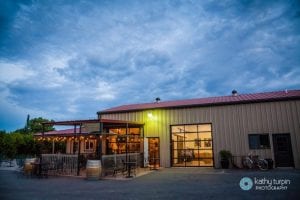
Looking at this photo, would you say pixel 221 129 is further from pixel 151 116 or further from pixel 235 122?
pixel 151 116

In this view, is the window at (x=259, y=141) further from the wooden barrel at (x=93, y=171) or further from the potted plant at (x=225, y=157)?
the wooden barrel at (x=93, y=171)

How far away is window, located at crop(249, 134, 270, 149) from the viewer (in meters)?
15.7

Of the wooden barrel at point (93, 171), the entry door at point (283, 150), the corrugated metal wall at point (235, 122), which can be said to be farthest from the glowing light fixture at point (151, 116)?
the entry door at point (283, 150)

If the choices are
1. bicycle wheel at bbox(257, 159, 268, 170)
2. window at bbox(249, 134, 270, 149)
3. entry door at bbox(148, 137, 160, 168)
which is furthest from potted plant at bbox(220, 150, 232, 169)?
entry door at bbox(148, 137, 160, 168)

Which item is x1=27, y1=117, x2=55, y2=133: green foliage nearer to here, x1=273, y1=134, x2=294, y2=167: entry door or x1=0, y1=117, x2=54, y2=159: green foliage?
x1=0, y1=117, x2=54, y2=159: green foliage

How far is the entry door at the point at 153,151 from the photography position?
18.5 metres

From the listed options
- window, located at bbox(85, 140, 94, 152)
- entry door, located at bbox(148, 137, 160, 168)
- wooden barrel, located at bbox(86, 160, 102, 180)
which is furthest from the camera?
window, located at bbox(85, 140, 94, 152)

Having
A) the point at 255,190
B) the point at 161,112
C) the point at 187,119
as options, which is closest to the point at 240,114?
the point at 187,119

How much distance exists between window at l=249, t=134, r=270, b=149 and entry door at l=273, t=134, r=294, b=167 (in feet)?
1.61

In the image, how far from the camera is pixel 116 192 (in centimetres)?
848

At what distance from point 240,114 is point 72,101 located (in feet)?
511

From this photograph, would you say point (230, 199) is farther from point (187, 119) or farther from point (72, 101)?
point (72, 101)

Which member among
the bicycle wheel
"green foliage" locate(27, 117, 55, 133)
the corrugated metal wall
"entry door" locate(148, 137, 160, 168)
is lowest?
the bicycle wheel

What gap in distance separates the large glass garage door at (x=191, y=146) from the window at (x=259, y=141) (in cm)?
298
